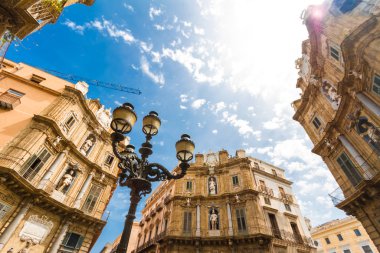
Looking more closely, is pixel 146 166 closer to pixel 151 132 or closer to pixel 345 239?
pixel 151 132

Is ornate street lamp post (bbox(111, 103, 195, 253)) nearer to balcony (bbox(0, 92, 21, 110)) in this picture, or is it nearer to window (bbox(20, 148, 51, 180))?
window (bbox(20, 148, 51, 180))

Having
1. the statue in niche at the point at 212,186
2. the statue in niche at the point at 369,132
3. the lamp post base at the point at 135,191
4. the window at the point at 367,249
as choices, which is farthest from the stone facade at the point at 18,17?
the window at the point at 367,249

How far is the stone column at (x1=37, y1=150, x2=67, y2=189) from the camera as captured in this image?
13500 mm

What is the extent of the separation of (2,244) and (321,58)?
83.6ft

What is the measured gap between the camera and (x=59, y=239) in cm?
1341

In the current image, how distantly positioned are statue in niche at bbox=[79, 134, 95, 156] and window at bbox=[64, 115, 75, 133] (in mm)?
1998

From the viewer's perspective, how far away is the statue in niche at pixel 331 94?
47.6ft

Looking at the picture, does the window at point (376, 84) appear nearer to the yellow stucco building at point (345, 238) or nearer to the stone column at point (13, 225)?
the stone column at point (13, 225)

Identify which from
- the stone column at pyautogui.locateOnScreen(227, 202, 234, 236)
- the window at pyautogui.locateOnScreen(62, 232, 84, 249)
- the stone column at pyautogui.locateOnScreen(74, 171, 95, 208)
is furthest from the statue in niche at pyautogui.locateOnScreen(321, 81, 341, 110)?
the window at pyautogui.locateOnScreen(62, 232, 84, 249)

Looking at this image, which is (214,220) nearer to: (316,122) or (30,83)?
(316,122)

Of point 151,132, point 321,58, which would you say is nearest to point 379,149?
point 321,58

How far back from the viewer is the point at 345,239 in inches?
1294

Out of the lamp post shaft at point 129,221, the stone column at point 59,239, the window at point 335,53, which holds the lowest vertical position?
the lamp post shaft at point 129,221

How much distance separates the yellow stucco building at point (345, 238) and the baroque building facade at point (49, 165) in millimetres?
34195
